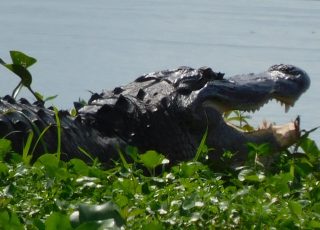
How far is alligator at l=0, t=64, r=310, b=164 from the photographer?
442 centimetres

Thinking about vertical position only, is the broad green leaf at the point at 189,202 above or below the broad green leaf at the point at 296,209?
above

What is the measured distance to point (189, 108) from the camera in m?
4.81

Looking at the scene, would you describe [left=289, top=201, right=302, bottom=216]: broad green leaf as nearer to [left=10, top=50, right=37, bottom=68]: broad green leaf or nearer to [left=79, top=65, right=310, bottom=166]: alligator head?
[left=10, top=50, right=37, bottom=68]: broad green leaf

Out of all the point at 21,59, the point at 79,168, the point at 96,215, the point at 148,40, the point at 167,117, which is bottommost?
the point at 148,40

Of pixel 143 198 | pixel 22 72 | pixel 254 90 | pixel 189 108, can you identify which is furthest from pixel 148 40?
pixel 143 198

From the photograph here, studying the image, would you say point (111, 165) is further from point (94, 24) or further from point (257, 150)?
point (94, 24)

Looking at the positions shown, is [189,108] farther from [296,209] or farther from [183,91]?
[296,209]

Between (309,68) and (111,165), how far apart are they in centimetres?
274

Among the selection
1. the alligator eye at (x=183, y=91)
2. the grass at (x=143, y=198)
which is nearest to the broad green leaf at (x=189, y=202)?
the grass at (x=143, y=198)

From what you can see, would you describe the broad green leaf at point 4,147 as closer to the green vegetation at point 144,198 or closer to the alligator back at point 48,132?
the green vegetation at point 144,198

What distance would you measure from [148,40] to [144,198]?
470cm

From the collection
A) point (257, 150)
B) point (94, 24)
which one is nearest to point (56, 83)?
point (94, 24)

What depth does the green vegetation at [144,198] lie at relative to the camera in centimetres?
265

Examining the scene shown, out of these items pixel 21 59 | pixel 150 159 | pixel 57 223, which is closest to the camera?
pixel 57 223
